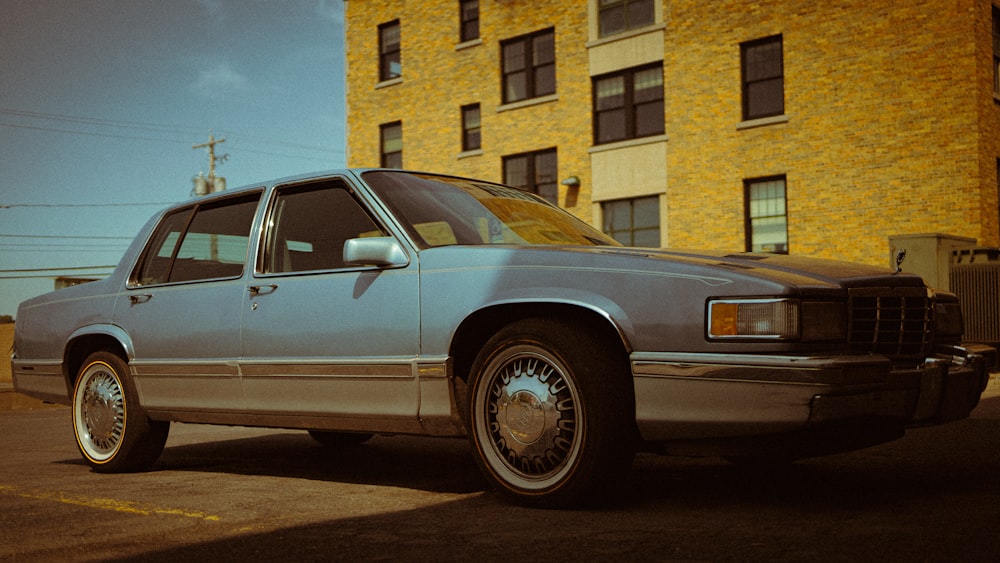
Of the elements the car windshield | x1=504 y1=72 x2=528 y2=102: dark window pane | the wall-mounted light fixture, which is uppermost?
x1=504 y1=72 x2=528 y2=102: dark window pane

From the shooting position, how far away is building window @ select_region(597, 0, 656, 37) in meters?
23.0

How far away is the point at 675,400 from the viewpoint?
4.16 metres

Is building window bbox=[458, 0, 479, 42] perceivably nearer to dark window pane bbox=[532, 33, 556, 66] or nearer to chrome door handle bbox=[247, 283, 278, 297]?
dark window pane bbox=[532, 33, 556, 66]

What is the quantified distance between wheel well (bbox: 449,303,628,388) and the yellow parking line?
52.7 inches

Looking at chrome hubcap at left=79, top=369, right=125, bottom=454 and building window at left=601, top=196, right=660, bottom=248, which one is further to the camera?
building window at left=601, top=196, right=660, bottom=248

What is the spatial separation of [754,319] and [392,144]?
2443cm

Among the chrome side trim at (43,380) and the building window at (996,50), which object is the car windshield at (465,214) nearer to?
the chrome side trim at (43,380)

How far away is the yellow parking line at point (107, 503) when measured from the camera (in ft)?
15.4

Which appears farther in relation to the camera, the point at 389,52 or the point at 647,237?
the point at 389,52

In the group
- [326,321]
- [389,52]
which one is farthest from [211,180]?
[326,321]

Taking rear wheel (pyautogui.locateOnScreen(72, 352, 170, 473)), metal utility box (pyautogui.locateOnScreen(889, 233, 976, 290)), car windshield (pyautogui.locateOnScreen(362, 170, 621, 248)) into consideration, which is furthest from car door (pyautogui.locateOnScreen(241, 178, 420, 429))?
metal utility box (pyautogui.locateOnScreen(889, 233, 976, 290))

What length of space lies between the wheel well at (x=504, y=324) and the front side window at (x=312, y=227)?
87cm

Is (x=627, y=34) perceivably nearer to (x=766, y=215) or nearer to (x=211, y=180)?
(x=766, y=215)

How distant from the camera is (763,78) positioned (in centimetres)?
2128
